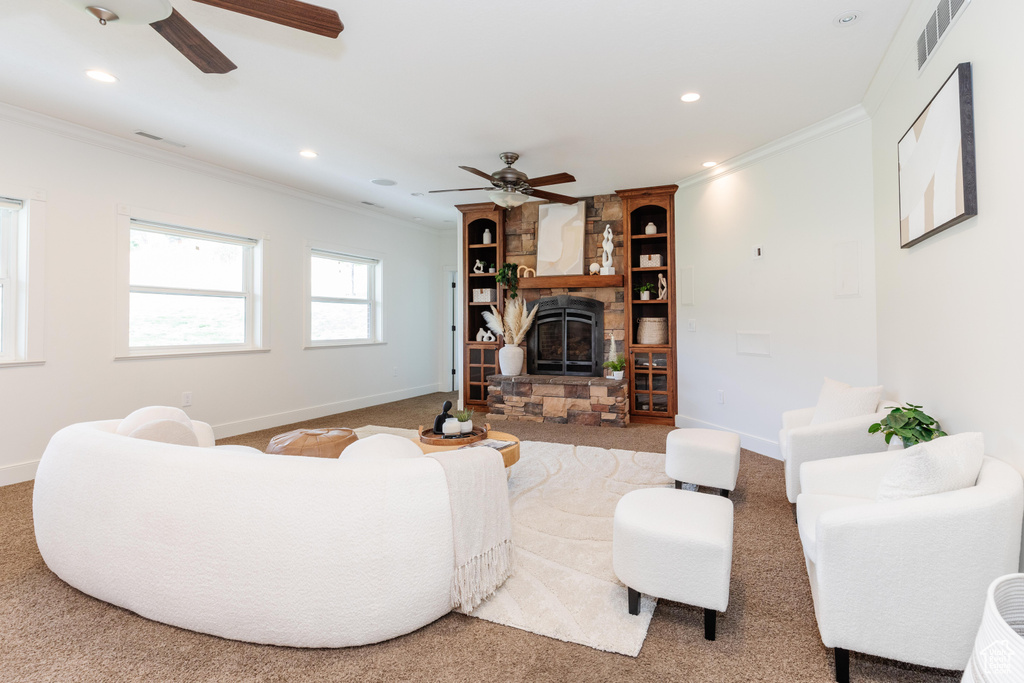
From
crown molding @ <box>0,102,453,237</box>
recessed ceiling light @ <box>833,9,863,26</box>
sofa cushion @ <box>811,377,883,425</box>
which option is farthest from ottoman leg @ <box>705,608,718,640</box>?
crown molding @ <box>0,102,453,237</box>

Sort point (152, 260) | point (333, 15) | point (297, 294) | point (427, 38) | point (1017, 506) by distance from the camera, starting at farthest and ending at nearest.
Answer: point (297, 294) < point (152, 260) < point (427, 38) < point (333, 15) < point (1017, 506)

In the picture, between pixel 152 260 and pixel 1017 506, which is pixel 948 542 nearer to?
pixel 1017 506

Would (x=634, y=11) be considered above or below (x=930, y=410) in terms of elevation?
above

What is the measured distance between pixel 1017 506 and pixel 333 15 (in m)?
2.62

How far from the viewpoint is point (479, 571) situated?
6.01 ft

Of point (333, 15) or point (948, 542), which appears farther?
point (333, 15)

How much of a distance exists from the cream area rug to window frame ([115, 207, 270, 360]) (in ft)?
10.4

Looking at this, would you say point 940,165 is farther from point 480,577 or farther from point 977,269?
point 480,577

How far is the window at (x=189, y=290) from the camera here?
432 centimetres

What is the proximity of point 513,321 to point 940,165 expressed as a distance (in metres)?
4.28

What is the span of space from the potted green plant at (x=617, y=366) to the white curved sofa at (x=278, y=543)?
4030mm

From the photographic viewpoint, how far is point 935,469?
1520 millimetres

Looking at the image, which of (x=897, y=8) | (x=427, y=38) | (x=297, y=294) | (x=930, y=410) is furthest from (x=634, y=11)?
(x=297, y=294)

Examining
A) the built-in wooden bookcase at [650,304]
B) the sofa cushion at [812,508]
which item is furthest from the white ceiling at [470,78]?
the sofa cushion at [812,508]
